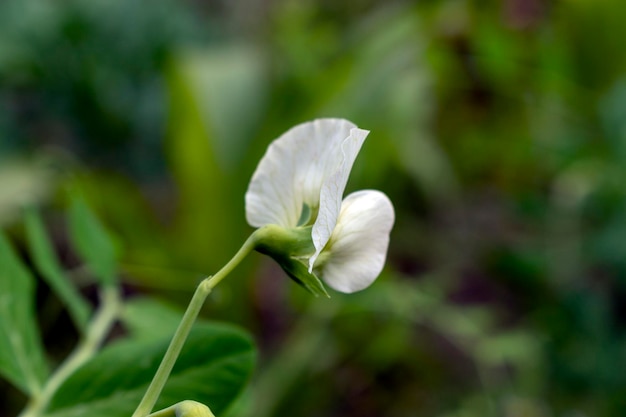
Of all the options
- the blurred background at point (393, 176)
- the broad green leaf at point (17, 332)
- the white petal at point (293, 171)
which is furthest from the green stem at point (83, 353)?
the blurred background at point (393, 176)

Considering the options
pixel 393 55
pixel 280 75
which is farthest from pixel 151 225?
pixel 393 55

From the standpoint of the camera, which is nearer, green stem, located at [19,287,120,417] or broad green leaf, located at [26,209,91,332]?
green stem, located at [19,287,120,417]

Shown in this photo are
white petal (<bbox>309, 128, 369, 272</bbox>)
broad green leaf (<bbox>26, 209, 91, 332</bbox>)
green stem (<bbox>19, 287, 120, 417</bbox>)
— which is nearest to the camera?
white petal (<bbox>309, 128, 369, 272</bbox>)

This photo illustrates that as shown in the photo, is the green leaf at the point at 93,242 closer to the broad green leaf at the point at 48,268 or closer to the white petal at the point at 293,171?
the broad green leaf at the point at 48,268

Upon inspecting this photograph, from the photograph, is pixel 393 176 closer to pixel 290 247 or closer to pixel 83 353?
pixel 83 353

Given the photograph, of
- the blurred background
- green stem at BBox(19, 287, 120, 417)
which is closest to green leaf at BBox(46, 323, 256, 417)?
green stem at BBox(19, 287, 120, 417)

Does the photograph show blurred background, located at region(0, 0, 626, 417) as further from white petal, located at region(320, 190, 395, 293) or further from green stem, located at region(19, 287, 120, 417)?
white petal, located at region(320, 190, 395, 293)
